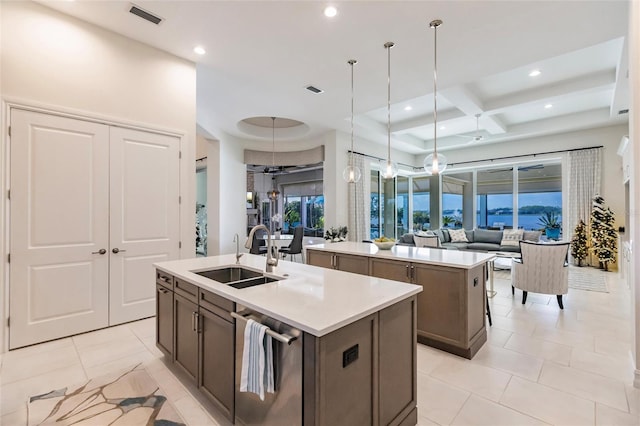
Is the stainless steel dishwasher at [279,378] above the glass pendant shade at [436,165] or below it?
below

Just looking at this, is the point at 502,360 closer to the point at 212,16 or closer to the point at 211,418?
the point at 211,418

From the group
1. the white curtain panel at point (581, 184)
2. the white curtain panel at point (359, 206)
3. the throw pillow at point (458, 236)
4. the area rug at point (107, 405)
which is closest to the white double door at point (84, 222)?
the area rug at point (107, 405)

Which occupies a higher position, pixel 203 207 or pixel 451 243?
pixel 203 207

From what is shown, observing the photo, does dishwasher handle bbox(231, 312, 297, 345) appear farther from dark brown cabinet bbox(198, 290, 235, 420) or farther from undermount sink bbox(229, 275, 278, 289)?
undermount sink bbox(229, 275, 278, 289)

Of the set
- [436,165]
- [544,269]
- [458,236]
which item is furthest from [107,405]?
[458,236]

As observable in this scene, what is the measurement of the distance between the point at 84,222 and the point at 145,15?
2257 mm

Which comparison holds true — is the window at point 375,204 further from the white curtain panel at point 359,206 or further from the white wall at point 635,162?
the white wall at point 635,162

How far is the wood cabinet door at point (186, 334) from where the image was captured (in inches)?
83.1

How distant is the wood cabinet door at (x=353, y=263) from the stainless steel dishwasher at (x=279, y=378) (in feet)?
6.92

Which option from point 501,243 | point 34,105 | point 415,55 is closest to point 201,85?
point 34,105

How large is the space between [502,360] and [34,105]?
5.05 m

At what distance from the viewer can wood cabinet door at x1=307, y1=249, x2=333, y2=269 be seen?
13.0ft

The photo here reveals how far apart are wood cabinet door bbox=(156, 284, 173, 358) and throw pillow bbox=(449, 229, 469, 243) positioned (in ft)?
25.0

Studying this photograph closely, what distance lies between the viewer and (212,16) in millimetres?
3045
